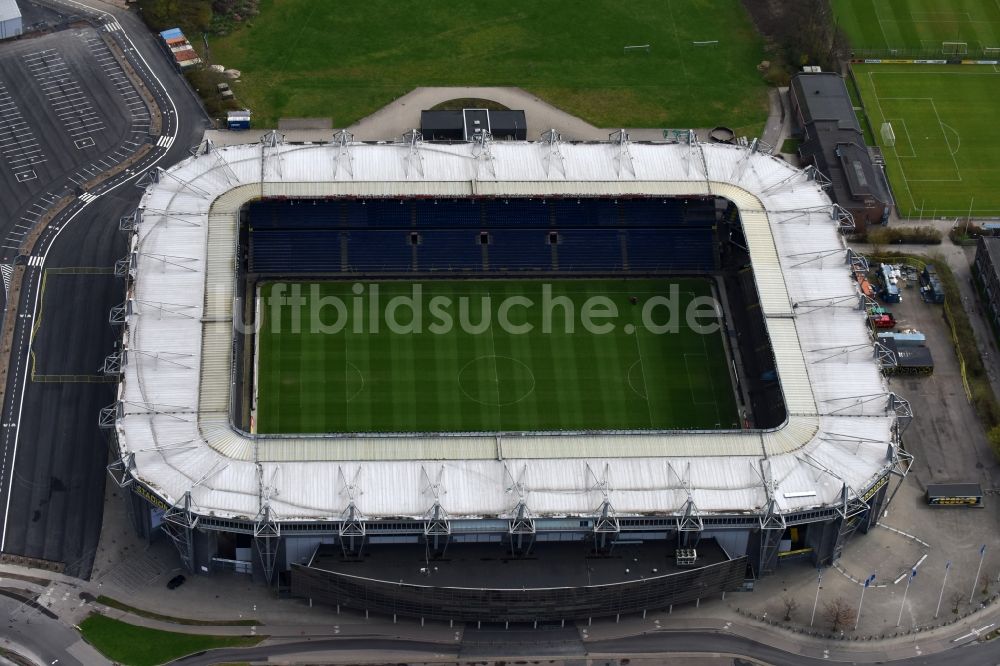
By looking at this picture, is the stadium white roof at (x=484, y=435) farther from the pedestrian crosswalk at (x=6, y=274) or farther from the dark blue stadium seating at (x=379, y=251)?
the pedestrian crosswalk at (x=6, y=274)

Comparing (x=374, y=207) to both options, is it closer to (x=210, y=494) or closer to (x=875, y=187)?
(x=210, y=494)

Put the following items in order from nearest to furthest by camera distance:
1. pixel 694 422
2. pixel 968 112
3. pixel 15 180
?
pixel 694 422, pixel 15 180, pixel 968 112

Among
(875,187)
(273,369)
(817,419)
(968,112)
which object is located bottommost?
(817,419)

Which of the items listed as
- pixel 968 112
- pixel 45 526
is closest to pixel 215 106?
pixel 45 526

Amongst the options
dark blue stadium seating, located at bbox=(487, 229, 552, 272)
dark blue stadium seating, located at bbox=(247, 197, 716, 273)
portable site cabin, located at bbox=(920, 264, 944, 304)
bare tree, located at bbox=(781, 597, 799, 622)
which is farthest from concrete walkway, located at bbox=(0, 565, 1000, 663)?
dark blue stadium seating, located at bbox=(487, 229, 552, 272)

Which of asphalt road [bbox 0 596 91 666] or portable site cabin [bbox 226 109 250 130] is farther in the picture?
portable site cabin [bbox 226 109 250 130]

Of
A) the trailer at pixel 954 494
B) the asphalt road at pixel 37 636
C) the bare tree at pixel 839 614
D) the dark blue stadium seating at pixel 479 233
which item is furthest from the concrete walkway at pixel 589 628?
the dark blue stadium seating at pixel 479 233

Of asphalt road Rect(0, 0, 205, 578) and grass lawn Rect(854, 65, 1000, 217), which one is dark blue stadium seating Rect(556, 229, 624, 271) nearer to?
grass lawn Rect(854, 65, 1000, 217)

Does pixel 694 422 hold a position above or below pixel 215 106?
below
